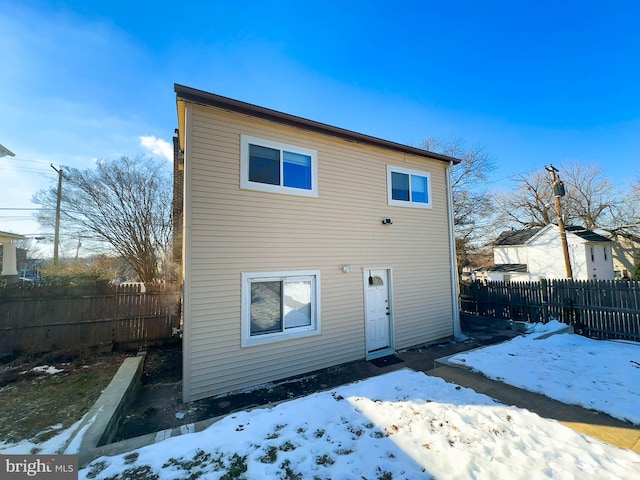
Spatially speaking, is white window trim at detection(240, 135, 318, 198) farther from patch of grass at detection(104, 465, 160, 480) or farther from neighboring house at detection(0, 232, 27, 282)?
neighboring house at detection(0, 232, 27, 282)

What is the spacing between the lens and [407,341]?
7637 millimetres

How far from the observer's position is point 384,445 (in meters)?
2.81

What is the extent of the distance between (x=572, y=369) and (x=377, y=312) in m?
3.91

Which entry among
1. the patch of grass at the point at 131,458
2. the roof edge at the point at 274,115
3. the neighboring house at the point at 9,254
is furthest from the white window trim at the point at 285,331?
the neighboring house at the point at 9,254

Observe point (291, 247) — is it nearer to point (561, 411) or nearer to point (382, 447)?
point (382, 447)

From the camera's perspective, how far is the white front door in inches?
277

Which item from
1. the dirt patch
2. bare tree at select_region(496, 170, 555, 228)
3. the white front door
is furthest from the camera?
bare tree at select_region(496, 170, 555, 228)

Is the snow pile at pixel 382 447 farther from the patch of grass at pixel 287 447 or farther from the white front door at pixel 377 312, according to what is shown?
the white front door at pixel 377 312

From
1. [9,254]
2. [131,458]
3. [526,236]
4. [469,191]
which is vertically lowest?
[131,458]

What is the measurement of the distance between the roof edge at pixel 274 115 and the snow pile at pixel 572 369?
5698mm

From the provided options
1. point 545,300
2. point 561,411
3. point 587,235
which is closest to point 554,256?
point 587,235

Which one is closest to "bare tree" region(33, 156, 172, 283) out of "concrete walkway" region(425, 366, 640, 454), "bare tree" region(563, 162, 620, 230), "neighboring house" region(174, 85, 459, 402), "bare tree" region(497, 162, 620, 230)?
"neighboring house" region(174, 85, 459, 402)

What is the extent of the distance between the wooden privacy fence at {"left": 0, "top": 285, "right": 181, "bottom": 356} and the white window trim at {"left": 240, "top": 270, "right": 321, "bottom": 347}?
439 cm

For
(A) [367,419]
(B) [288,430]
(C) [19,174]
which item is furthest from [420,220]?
(C) [19,174]
